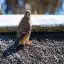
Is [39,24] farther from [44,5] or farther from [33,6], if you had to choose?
[44,5]

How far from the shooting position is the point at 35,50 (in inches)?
119

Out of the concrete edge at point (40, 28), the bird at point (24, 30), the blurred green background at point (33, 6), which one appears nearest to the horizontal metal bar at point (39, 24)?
the concrete edge at point (40, 28)

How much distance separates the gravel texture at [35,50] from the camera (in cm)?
287

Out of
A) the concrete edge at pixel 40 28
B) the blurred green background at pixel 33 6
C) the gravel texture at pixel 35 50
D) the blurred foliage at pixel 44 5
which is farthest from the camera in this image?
the blurred foliage at pixel 44 5

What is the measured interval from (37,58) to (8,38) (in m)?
0.49

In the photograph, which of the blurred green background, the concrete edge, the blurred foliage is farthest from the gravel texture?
the blurred foliage

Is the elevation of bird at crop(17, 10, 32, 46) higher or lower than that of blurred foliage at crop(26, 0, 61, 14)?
higher

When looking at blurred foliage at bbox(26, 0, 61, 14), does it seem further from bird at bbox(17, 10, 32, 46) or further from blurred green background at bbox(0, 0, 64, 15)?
bird at bbox(17, 10, 32, 46)

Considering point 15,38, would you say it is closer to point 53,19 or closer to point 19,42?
point 19,42

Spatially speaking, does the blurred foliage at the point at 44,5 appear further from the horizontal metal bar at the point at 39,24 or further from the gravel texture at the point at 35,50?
the gravel texture at the point at 35,50

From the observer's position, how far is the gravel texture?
113 inches

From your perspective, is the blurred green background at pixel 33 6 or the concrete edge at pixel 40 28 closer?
the concrete edge at pixel 40 28

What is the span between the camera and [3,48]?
9.87ft

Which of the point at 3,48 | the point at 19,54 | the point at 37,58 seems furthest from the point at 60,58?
the point at 3,48
